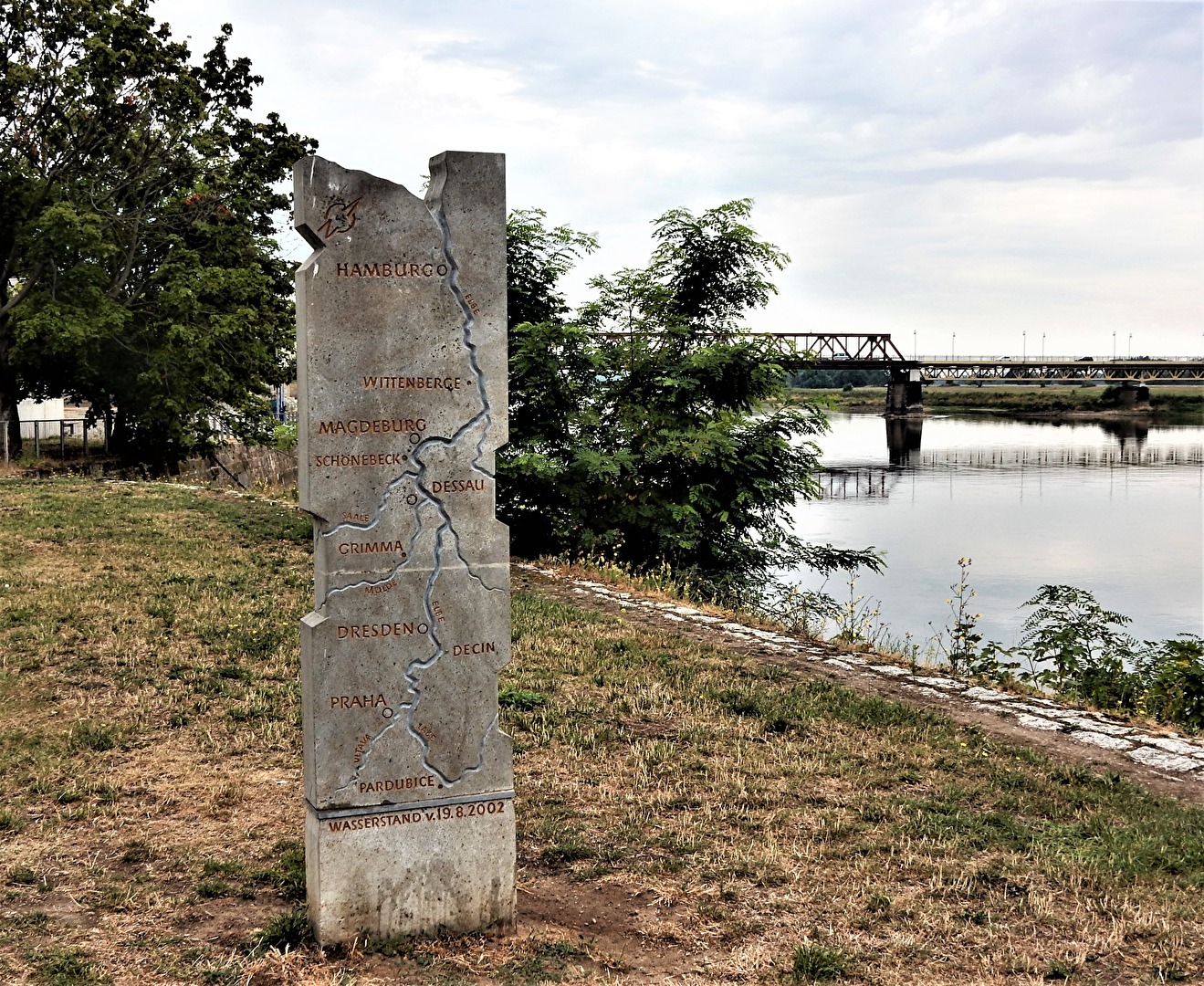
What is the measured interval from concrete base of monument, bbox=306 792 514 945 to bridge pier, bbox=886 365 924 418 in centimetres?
6987

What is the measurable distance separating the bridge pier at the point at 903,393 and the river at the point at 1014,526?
31.2 feet

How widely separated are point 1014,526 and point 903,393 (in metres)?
42.4

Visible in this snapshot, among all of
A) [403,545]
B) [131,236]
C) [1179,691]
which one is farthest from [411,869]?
[131,236]

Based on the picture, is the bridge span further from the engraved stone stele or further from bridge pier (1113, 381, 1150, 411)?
the engraved stone stele

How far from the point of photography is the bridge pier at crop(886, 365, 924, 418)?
72562mm

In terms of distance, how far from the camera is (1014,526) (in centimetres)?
3222

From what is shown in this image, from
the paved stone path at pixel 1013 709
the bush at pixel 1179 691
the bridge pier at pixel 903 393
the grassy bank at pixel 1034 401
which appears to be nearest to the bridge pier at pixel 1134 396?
the grassy bank at pixel 1034 401

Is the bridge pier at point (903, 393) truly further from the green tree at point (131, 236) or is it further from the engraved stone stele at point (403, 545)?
the engraved stone stele at point (403, 545)

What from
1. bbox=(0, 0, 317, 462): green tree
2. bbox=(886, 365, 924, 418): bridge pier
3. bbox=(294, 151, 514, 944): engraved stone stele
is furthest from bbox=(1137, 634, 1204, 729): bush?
bbox=(886, 365, 924, 418): bridge pier

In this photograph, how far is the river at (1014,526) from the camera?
68.6 ft

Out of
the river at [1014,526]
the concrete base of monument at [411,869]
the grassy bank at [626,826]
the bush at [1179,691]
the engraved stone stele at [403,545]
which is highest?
the engraved stone stele at [403,545]

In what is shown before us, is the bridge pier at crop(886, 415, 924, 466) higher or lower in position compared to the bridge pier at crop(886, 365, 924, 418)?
lower

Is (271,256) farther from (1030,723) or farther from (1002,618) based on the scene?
(1030,723)

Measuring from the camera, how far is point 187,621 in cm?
973
